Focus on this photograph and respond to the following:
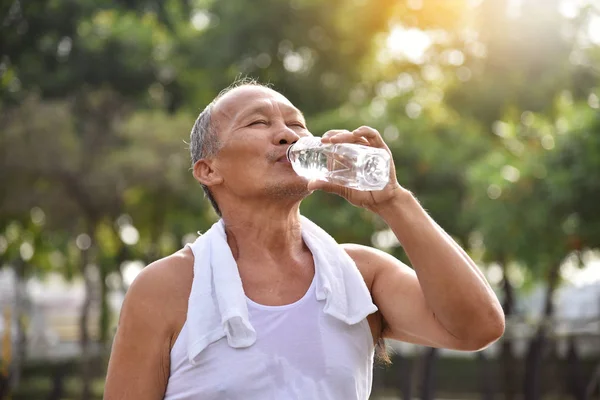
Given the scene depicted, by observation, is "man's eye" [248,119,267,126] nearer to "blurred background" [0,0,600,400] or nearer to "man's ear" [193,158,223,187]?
"man's ear" [193,158,223,187]

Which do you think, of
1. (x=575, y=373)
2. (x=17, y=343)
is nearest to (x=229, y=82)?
(x=17, y=343)

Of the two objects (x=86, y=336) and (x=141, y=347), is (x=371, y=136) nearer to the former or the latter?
(x=141, y=347)

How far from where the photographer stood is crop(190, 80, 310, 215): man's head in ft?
8.34

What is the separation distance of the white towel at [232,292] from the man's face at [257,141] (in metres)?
0.17

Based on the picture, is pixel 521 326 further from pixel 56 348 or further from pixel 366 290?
pixel 56 348

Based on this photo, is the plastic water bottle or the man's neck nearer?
the plastic water bottle

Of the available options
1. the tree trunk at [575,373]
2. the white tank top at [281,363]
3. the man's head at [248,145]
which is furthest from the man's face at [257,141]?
the tree trunk at [575,373]

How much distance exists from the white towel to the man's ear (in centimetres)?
12

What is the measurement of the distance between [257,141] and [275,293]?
1.34ft

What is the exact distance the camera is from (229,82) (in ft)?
74.3

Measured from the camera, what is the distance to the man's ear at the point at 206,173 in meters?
2.68

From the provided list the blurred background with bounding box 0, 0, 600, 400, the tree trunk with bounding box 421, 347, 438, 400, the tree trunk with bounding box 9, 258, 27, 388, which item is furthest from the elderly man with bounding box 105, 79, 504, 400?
the tree trunk with bounding box 9, 258, 27, 388

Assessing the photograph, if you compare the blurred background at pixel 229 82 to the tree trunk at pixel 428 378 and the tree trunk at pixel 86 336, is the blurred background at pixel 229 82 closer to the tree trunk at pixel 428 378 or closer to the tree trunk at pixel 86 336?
the tree trunk at pixel 86 336

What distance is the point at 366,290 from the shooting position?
252 centimetres
